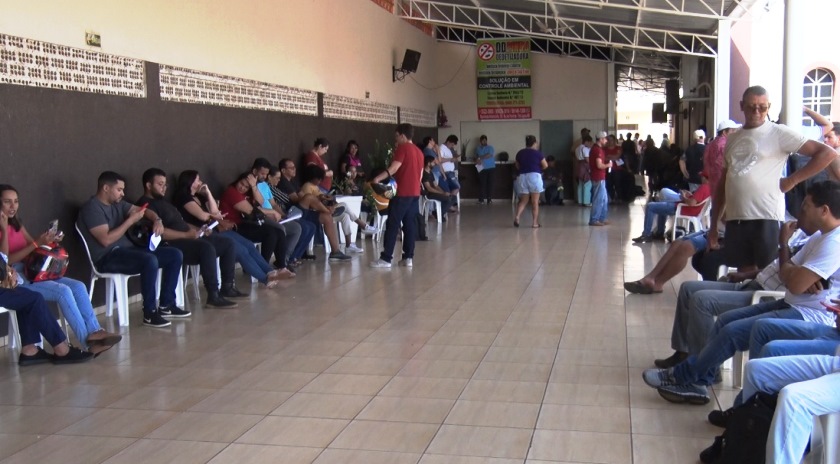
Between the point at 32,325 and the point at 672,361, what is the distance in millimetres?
3764

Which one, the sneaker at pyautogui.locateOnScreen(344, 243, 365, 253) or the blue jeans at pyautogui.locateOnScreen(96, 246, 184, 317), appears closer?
the blue jeans at pyautogui.locateOnScreen(96, 246, 184, 317)

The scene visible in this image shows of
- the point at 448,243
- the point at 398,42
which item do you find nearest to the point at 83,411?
the point at 448,243

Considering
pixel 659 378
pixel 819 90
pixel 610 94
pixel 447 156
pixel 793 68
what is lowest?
pixel 659 378

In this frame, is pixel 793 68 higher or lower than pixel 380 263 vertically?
higher

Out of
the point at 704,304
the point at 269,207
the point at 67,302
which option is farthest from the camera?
the point at 269,207

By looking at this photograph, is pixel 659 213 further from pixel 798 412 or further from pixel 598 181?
pixel 798 412

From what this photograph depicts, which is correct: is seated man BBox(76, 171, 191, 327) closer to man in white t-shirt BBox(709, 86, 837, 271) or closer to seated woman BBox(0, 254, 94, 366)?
seated woman BBox(0, 254, 94, 366)

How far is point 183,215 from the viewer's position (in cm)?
732

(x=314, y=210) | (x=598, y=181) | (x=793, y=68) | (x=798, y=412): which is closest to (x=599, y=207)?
(x=598, y=181)

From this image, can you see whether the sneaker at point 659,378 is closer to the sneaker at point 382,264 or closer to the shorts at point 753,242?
the shorts at point 753,242

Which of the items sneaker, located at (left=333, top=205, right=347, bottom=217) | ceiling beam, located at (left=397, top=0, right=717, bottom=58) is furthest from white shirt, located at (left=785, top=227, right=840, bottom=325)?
ceiling beam, located at (left=397, top=0, right=717, bottom=58)

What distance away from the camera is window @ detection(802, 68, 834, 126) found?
1542cm

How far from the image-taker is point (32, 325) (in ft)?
16.3

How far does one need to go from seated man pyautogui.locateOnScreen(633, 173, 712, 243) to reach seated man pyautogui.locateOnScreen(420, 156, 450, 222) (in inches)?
144
